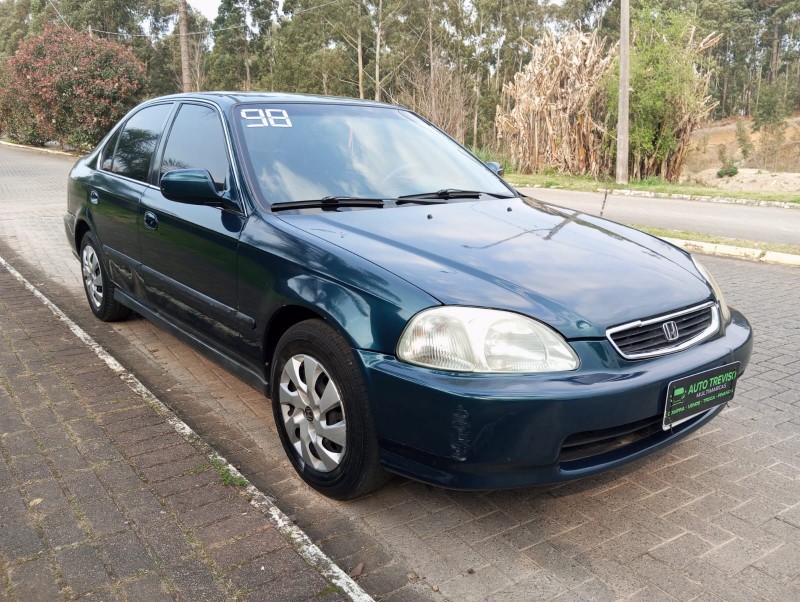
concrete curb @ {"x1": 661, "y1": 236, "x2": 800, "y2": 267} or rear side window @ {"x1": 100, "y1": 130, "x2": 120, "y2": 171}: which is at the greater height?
rear side window @ {"x1": 100, "y1": 130, "x2": 120, "y2": 171}

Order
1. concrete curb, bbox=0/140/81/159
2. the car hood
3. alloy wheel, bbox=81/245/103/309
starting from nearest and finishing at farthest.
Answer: the car hood, alloy wheel, bbox=81/245/103/309, concrete curb, bbox=0/140/81/159

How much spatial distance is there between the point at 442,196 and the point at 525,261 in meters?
0.98

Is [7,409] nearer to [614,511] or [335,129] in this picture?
[335,129]

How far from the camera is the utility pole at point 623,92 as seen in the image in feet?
59.9

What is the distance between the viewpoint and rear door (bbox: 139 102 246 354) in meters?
3.51

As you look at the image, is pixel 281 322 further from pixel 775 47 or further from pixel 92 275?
pixel 775 47

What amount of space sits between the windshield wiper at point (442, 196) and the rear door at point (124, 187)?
176cm

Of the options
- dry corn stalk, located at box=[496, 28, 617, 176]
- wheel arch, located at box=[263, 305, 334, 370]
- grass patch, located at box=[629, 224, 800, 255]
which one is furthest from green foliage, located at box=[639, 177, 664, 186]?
wheel arch, located at box=[263, 305, 334, 370]

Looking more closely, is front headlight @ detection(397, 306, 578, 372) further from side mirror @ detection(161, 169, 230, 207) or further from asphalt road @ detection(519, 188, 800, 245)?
asphalt road @ detection(519, 188, 800, 245)

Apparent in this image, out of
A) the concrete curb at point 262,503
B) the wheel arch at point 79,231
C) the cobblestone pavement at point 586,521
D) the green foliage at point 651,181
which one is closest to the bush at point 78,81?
the green foliage at point 651,181

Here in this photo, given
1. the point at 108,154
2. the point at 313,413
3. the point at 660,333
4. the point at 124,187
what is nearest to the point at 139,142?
the point at 124,187

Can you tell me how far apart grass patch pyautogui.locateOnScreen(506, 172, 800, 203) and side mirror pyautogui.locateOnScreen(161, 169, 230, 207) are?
563 inches

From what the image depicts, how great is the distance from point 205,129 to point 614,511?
2.83m

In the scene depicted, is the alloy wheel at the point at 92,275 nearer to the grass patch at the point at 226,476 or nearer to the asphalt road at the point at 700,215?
the grass patch at the point at 226,476
